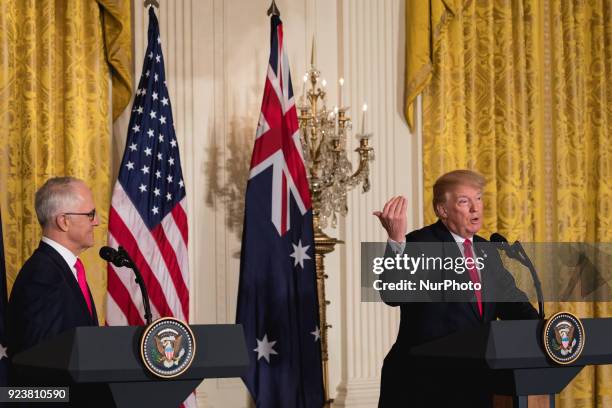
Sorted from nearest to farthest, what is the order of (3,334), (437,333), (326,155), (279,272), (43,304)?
1. (43,304)
2. (437,333)
3. (3,334)
4. (279,272)
5. (326,155)

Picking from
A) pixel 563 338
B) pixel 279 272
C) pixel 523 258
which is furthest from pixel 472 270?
pixel 279 272

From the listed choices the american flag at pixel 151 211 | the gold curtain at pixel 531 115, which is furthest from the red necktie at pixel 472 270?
the gold curtain at pixel 531 115

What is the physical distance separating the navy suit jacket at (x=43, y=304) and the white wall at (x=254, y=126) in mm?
2257

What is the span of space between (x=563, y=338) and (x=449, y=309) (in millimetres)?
729

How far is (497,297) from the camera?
4.19 meters

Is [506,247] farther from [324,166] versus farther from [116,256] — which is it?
[324,166]

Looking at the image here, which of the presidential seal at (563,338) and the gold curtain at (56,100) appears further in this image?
the gold curtain at (56,100)

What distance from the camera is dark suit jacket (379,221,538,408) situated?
4.03 meters

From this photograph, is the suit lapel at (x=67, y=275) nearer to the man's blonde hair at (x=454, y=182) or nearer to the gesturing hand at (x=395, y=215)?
the gesturing hand at (x=395, y=215)

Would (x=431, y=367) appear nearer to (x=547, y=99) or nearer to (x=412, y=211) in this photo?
(x=412, y=211)

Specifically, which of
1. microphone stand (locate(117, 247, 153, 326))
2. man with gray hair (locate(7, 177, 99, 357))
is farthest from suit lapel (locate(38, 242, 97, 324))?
microphone stand (locate(117, 247, 153, 326))

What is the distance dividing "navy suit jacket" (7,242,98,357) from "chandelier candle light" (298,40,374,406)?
7.86 feet

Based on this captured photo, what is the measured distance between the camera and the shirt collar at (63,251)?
3.64 meters

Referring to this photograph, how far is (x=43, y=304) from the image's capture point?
11.1 ft
